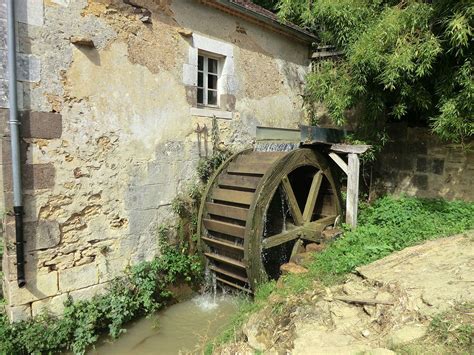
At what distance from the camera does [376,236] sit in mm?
4559

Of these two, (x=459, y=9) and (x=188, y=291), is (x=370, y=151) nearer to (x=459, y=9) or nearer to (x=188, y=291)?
(x=459, y=9)

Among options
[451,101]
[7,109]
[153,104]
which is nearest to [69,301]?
[7,109]

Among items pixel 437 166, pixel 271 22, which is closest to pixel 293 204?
pixel 437 166

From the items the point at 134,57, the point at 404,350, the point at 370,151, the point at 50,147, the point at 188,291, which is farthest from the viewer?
the point at 370,151

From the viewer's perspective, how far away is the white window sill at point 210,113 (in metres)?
4.98

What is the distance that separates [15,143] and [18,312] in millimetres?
1667

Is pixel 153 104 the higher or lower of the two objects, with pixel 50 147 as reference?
higher

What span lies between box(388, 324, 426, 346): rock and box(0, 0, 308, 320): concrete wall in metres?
3.11

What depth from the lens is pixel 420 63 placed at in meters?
4.46

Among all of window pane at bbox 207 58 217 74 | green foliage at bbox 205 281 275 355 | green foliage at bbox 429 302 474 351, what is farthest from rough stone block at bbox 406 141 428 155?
green foliage at bbox 429 302 474 351

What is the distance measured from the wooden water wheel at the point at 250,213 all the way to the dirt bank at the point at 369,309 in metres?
0.97

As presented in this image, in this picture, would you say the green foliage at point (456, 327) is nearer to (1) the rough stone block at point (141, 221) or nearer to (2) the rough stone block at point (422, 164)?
(1) the rough stone block at point (141, 221)

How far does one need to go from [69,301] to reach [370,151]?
467 centimetres

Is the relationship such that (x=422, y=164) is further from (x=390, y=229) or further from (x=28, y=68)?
(x=28, y=68)
